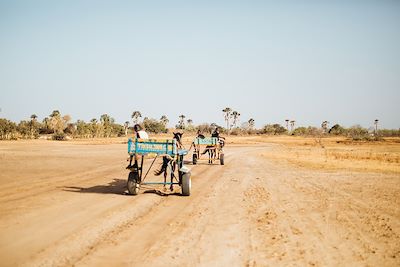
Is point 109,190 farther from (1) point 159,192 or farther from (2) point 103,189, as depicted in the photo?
(1) point 159,192

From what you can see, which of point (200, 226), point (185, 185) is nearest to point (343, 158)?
point (185, 185)

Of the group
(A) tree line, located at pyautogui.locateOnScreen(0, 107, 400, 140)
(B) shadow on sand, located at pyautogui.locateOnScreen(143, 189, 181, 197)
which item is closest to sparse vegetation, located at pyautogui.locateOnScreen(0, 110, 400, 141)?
(A) tree line, located at pyautogui.locateOnScreen(0, 107, 400, 140)

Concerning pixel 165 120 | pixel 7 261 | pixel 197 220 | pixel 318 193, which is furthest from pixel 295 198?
pixel 165 120

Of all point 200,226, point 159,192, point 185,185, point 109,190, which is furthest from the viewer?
point 109,190

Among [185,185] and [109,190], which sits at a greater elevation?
[185,185]

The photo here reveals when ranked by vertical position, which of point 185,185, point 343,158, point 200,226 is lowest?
point 343,158

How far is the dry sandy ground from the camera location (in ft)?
18.6

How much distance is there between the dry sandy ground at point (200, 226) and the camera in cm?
568

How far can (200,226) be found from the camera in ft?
25.0

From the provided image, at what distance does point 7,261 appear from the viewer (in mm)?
5309

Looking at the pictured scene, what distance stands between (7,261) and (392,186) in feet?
48.8

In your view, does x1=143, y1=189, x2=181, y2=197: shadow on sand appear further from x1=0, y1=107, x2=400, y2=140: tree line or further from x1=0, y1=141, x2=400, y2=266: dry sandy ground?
x1=0, y1=107, x2=400, y2=140: tree line

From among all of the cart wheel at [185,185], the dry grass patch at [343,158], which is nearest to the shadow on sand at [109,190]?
the cart wheel at [185,185]

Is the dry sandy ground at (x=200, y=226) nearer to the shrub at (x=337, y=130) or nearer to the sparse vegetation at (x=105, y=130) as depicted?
the sparse vegetation at (x=105, y=130)
